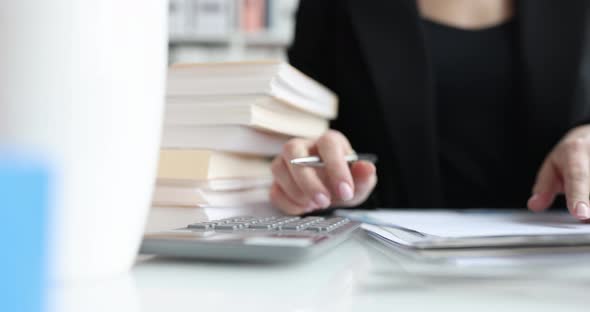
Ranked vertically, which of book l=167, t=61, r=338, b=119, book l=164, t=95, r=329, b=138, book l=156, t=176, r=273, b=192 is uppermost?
book l=167, t=61, r=338, b=119

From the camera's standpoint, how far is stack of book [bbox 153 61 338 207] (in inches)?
19.9

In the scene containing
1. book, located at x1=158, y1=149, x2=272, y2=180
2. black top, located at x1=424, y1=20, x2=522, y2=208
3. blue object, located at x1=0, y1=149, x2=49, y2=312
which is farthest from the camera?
black top, located at x1=424, y1=20, x2=522, y2=208

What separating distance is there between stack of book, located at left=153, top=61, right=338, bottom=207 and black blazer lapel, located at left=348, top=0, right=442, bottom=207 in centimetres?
48

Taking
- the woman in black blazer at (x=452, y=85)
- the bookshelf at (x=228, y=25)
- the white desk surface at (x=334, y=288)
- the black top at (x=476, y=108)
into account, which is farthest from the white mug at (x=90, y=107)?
the bookshelf at (x=228, y=25)

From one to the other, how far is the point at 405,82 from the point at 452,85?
0.43 feet

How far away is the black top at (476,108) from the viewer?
42.6 inches

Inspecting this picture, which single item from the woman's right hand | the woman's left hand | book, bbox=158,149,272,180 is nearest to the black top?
the woman's left hand

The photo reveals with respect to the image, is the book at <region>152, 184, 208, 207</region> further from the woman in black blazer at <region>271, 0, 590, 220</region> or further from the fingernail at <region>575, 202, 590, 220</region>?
the woman in black blazer at <region>271, 0, 590, 220</region>

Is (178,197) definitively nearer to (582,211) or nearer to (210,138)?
(210,138)

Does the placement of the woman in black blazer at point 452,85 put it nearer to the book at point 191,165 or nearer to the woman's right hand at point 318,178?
the woman's right hand at point 318,178

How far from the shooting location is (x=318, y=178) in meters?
0.59

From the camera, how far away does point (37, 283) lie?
0.49ft

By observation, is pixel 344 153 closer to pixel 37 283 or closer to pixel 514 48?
pixel 37 283

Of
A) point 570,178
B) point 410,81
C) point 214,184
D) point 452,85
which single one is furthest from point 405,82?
point 214,184
